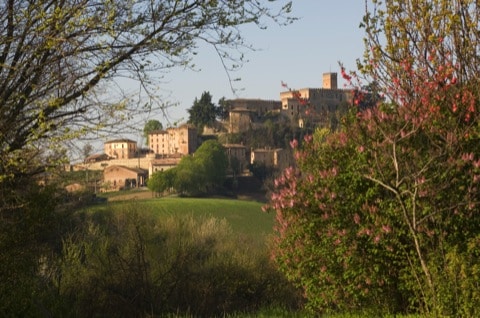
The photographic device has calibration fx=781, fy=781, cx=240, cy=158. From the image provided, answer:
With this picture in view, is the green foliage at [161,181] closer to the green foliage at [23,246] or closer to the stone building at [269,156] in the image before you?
the stone building at [269,156]

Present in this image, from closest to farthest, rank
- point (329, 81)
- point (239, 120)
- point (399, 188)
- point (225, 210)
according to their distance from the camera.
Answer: point (399, 188) < point (225, 210) < point (239, 120) < point (329, 81)

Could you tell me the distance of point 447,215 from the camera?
8.30 m

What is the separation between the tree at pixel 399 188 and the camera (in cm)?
816

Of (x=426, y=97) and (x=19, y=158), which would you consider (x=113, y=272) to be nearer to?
(x=19, y=158)

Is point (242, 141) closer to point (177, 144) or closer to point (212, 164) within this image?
point (177, 144)

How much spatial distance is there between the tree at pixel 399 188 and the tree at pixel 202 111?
95.8 metres

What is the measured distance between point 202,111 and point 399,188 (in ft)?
327

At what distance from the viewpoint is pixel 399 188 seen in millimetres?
8344

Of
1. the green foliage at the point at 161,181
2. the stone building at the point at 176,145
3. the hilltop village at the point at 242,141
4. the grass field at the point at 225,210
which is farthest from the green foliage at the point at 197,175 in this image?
the stone building at the point at 176,145

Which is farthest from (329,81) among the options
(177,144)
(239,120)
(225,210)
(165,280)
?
(165,280)

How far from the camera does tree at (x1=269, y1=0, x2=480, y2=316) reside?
26.8ft

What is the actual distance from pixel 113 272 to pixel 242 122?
105m

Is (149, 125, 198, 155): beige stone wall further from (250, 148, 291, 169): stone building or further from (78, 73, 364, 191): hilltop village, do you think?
(250, 148, 291, 169): stone building

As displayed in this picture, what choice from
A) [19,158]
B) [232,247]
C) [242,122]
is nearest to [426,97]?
[19,158]
